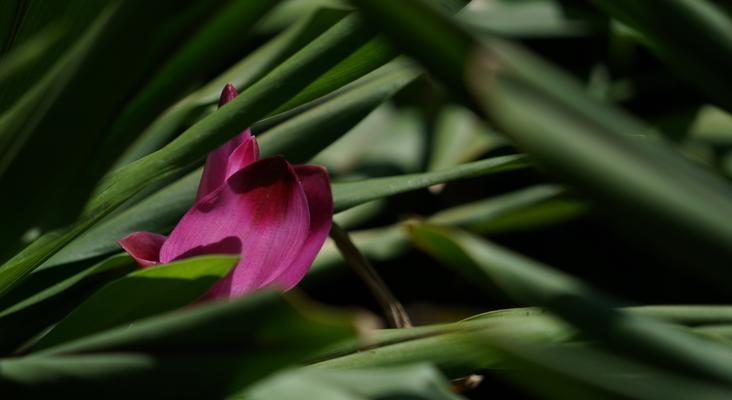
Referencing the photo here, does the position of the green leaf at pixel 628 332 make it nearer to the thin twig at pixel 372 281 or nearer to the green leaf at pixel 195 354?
the green leaf at pixel 195 354

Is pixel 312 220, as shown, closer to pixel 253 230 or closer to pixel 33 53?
pixel 253 230

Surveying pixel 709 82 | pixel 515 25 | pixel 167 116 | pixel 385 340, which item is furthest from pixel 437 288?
pixel 709 82

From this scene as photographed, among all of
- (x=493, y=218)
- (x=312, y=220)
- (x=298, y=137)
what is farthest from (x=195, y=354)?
(x=493, y=218)

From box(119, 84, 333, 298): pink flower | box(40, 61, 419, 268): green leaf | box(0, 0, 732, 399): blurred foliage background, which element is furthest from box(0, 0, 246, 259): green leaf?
box(40, 61, 419, 268): green leaf

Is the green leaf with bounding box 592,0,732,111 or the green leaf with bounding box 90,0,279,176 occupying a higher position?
the green leaf with bounding box 90,0,279,176

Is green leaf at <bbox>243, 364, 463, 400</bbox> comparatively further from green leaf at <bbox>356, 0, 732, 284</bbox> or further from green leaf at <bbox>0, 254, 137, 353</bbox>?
green leaf at <bbox>0, 254, 137, 353</bbox>

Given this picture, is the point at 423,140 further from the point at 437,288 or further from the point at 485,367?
the point at 485,367

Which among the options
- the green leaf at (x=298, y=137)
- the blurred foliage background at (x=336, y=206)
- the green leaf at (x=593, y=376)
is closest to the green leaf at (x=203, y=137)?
the blurred foliage background at (x=336, y=206)
